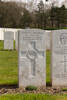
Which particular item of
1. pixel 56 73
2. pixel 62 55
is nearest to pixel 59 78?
pixel 56 73

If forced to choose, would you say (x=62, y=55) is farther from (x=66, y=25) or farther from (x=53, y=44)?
(x=66, y=25)

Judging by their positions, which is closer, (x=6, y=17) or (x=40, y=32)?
(x=40, y=32)

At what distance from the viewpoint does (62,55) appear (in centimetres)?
658

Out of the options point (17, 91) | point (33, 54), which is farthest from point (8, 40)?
point (17, 91)

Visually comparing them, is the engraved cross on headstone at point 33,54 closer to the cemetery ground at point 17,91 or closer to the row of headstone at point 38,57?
the row of headstone at point 38,57

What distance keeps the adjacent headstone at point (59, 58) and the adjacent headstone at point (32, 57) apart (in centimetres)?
27

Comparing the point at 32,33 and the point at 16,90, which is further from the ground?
the point at 32,33

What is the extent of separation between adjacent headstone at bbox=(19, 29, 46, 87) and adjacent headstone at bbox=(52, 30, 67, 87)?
275 millimetres

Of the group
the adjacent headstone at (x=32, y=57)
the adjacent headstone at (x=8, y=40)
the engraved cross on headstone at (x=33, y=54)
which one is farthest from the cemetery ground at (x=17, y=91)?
the adjacent headstone at (x=8, y=40)

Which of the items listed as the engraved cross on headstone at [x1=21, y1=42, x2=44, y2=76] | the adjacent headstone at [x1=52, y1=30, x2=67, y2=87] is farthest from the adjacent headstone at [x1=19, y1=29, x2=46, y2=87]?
the adjacent headstone at [x1=52, y1=30, x2=67, y2=87]

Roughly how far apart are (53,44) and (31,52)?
0.60 meters

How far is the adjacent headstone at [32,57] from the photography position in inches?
250

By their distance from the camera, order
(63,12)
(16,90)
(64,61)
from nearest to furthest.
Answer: (16,90) → (64,61) → (63,12)

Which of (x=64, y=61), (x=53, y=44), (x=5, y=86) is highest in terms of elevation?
(x=53, y=44)
